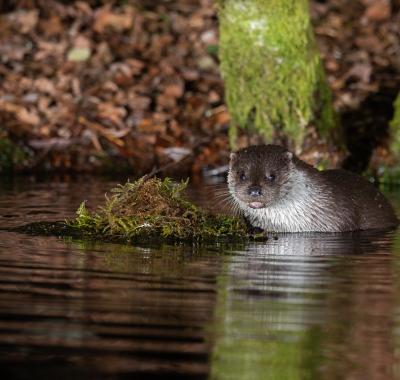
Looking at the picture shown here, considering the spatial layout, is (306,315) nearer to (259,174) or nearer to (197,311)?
(197,311)

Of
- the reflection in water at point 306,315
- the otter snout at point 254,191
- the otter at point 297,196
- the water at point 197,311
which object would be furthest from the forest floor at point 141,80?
the reflection in water at point 306,315

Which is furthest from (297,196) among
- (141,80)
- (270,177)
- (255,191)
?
(141,80)

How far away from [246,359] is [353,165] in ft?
36.0

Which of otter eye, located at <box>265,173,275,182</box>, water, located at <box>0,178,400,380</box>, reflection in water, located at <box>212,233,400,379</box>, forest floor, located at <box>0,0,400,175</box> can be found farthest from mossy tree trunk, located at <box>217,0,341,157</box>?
reflection in water, located at <box>212,233,400,379</box>

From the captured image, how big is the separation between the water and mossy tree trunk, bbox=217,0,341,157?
5115mm

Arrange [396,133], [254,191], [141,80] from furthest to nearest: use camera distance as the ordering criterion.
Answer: [141,80] → [396,133] → [254,191]

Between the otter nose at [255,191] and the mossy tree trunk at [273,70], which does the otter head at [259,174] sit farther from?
the mossy tree trunk at [273,70]

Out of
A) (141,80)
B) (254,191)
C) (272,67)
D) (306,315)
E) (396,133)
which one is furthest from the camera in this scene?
(141,80)

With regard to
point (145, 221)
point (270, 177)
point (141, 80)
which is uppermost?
point (141, 80)

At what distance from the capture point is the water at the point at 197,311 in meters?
5.06

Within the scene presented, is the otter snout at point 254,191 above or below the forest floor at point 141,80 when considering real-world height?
below

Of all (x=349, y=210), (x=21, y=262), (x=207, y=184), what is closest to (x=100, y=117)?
(x=207, y=184)

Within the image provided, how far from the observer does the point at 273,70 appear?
14383mm

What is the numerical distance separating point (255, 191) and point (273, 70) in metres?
4.18
